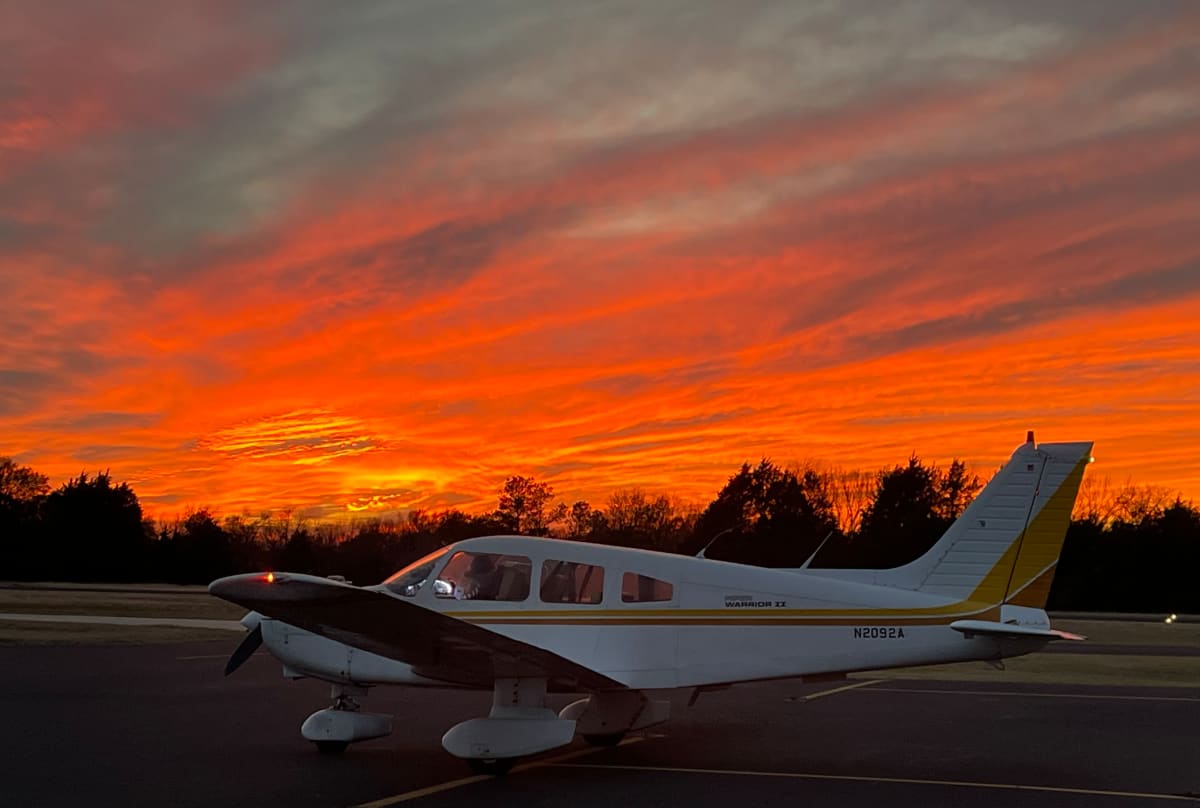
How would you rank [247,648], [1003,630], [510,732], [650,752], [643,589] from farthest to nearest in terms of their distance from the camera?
[247,648]
[650,752]
[643,589]
[1003,630]
[510,732]

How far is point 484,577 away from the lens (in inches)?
488

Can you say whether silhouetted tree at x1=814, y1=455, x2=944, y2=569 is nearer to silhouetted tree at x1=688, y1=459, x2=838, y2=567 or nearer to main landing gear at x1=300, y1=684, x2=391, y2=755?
silhouetted tree at x1=688, y1=459, x2=838, y2=567

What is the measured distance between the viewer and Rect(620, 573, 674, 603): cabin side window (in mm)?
12055

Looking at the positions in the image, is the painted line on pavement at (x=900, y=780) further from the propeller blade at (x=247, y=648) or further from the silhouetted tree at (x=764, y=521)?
the silhouetted tree at (x=764, y=521)

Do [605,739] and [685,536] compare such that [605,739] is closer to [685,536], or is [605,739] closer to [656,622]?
[656,622]

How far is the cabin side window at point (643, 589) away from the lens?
12.1m

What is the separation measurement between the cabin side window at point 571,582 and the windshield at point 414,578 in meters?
1.17

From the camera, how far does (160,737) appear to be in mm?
13359

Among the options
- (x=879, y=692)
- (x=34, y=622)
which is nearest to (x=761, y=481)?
(x=34, y=622)

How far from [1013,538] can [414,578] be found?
6.12m

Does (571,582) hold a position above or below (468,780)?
above

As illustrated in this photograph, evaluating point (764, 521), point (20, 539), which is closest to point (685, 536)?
point (764, 521)

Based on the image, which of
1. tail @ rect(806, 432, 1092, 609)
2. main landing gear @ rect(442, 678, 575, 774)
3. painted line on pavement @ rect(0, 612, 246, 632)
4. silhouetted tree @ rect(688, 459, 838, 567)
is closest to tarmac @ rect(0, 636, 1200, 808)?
main landing gear @ rect(442, 678, 575, 774)

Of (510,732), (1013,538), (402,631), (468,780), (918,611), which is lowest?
Answer: (468,780)
